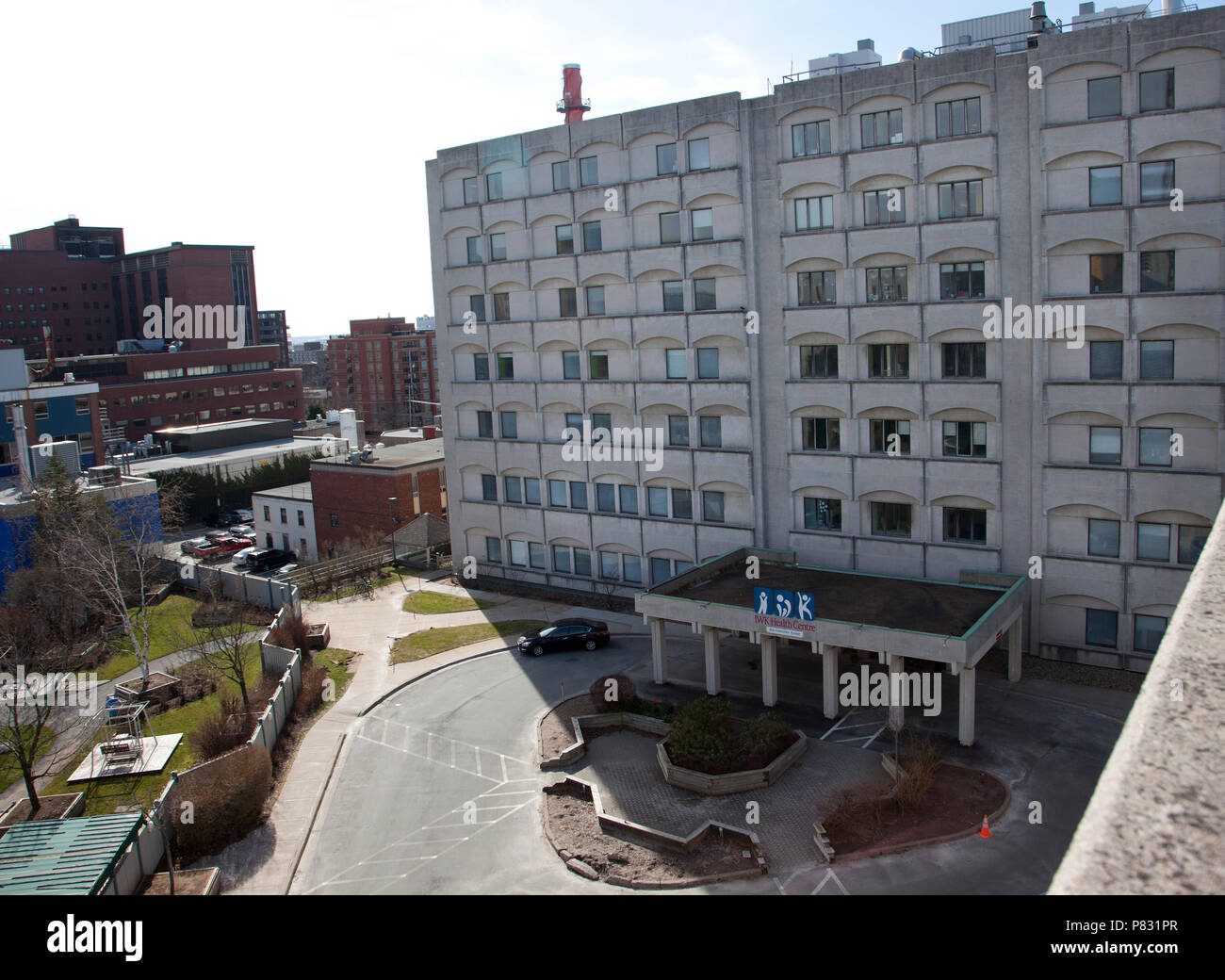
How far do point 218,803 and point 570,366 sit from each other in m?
28.6

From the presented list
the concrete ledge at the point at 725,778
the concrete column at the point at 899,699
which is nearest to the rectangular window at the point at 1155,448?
the concrete column at the point at 899,699

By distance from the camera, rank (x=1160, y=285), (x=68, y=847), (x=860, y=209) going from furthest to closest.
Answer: (x=860, y=209) → (x=1160, y=285) → (x=68, y=847)

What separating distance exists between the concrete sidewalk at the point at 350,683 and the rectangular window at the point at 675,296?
1531 cm

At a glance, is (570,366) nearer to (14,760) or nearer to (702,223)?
(702,223)

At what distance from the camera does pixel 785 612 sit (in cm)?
3212

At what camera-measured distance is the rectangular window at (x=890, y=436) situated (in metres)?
38.9

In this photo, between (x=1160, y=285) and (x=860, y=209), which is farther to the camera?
(x=860, y=209)

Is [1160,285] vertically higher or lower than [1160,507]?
higher

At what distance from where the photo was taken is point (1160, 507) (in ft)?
111

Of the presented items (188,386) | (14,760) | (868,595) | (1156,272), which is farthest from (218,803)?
(188,386)

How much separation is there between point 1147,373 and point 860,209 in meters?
12.7
